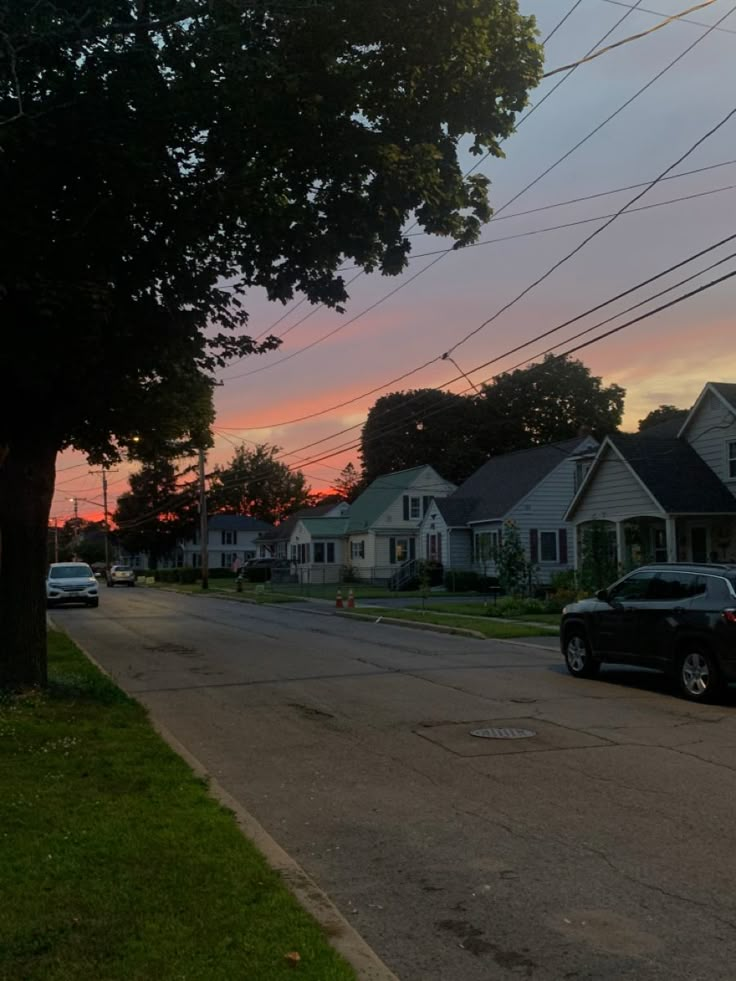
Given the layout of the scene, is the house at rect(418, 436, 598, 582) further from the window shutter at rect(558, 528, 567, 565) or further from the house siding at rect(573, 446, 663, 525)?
the house siding at rect(573, 446, 663, 525)

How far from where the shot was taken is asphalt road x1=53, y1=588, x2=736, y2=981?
4.58 m

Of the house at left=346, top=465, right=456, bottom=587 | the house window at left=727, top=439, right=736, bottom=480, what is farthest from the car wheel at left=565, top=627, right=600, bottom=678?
the house at left=346, top=465, right=456, bottom=587

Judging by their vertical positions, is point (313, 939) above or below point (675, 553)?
below

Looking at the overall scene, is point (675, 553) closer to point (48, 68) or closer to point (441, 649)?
point (441, 649)

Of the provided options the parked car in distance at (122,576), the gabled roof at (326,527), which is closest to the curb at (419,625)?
the gabled roof at (326,527)

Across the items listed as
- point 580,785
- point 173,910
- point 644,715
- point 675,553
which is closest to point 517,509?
point 675,553

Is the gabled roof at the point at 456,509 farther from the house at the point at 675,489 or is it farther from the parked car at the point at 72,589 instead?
the parked car at the point at 72,589

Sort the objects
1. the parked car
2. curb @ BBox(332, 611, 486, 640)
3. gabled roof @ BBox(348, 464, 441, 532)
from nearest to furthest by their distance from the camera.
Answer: curb @ BBox(332, 611, 486, 640) < the parked car < gabled roof @ BBox(348, 464, 441, 532)

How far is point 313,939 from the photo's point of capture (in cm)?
418

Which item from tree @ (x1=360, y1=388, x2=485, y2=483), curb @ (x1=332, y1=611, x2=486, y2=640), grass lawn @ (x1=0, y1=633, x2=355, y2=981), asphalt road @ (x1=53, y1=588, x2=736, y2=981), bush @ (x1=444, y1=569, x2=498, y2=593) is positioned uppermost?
tree @ (x1=360, y1=388, x2=485, y2=483)

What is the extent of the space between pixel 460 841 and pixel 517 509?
3828cm

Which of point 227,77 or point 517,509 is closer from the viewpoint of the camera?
point 227,77

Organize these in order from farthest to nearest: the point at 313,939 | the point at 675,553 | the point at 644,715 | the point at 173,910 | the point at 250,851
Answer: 1. the point at 675,553
2. the point at 644,715
3. the point at 250,851
4. the point at 173,910
5. the point at 313,939

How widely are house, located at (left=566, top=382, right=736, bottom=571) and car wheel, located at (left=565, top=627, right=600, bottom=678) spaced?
43.4 feet
